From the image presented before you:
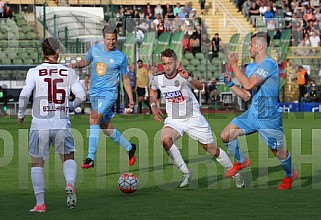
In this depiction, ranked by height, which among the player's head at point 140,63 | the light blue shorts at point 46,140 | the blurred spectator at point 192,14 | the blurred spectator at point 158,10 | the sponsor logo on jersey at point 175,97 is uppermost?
the blurred spectator at point 158,10

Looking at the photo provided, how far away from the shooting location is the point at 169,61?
41.7ft

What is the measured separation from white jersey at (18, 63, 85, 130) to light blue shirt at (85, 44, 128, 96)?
4.84 m

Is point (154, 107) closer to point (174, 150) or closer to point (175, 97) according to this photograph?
point (175, 97)

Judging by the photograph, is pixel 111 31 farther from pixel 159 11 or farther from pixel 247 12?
pixel 247 12

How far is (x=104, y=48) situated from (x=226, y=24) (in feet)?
92.6

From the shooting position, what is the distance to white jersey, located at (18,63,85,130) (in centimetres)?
1029

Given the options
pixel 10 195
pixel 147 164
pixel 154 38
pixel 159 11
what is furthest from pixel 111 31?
pixel 159 11

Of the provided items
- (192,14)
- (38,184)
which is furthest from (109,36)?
(192,14)

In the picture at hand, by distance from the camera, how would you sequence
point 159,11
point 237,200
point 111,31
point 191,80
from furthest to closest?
point 159,11
point 111,31
point 191,80
point 237,200

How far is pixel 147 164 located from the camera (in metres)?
15.6

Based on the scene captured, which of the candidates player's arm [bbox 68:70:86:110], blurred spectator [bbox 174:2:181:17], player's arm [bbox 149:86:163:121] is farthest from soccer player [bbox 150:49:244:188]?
blurred spectator [bbox 174:2:181:17]

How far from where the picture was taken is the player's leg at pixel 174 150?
12695 mm

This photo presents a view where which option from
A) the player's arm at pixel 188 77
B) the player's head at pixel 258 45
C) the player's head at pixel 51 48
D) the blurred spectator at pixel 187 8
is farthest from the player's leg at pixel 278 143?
the blurred spectator at pixel 187 8

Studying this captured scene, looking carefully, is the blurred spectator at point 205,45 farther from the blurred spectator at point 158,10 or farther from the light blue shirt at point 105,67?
the light blue shirt at point 105,67
